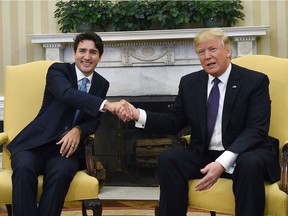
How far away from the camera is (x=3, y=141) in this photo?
94.0 inches

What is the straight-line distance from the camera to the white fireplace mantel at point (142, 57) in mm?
4043

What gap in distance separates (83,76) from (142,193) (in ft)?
5.87

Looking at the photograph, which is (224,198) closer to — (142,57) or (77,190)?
(77,190)

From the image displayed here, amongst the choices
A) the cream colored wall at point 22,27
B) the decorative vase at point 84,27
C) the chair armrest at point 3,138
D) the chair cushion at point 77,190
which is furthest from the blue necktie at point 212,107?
the cream colored wall at point 22,27

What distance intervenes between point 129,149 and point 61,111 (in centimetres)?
207

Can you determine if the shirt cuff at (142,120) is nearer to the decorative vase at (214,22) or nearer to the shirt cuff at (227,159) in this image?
the shirt cuff at (227,159)

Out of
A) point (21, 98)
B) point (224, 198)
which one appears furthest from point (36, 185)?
point (224, 198)

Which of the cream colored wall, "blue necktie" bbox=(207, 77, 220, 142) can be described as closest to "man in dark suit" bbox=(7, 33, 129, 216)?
"blue necktie" bbox=(207, 77, 220, 142)

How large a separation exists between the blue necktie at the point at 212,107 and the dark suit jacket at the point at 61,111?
21.6 inches

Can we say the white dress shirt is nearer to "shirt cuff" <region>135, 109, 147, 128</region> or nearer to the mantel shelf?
"shirt cuff" <region>135, 109, 147, 128</region>

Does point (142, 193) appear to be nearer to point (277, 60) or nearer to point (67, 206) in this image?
point (67, 206)

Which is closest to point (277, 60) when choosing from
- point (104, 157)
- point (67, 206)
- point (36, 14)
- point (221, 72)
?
point (221, 72)

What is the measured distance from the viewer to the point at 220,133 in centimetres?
206

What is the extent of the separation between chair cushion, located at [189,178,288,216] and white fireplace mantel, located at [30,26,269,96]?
7.48 feet
